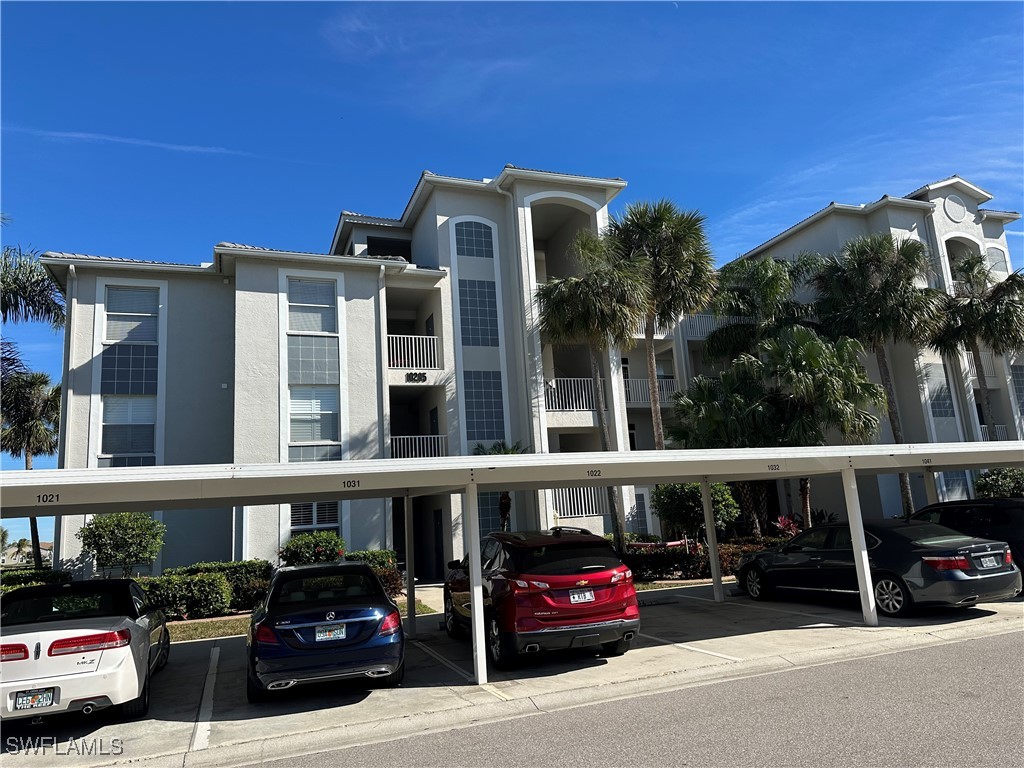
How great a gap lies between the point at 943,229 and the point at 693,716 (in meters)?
29.4

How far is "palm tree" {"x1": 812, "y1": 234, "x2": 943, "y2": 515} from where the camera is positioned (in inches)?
959

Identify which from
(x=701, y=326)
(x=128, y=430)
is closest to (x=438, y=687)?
(x=128, y=430)

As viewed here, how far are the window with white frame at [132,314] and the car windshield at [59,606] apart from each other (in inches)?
545

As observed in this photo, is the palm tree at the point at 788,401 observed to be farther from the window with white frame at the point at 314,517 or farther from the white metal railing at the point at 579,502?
the window with white frame at the point at 314,517

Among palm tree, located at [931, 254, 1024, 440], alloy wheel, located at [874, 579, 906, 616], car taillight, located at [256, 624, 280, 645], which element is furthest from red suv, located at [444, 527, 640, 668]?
palm tree, located at [931, 254, 1024, 440]

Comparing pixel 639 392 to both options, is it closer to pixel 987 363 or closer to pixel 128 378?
pixel 987 363

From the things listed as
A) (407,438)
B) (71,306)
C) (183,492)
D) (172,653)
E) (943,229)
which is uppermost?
(943,229)

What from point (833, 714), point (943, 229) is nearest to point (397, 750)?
point (833, 714)

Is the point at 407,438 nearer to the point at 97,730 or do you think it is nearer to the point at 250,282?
the point at 250,282

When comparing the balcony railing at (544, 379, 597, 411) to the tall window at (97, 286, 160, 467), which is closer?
the tall window at (97, 286, 160, 467)

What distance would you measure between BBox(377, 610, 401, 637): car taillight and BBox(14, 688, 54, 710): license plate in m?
3.05

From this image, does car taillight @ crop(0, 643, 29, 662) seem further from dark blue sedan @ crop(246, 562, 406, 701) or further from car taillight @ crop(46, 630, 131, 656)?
dark blue sedan @ crop(246, 562, 406, 701)

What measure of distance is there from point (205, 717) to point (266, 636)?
1176 millimetres

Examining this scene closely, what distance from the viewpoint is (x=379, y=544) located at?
64.3 feet
